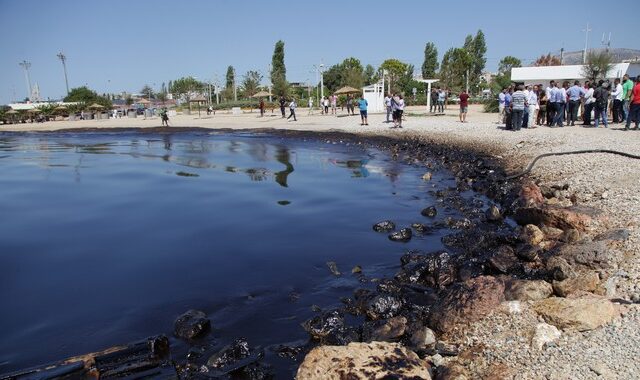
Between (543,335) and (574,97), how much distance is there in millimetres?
17588

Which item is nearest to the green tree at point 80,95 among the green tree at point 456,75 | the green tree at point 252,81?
the green tree at point 252,81

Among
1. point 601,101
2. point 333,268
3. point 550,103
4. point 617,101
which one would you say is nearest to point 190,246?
point 333,268

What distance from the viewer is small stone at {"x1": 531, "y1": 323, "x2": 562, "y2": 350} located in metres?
4.39

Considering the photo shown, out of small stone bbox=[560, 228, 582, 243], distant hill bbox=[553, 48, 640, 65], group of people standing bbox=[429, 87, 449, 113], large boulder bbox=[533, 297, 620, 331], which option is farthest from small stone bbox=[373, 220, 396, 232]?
distant hill bbox=[553, 48, 640, 65]

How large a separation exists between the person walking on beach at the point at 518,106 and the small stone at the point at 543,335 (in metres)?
15.7

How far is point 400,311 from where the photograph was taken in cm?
604

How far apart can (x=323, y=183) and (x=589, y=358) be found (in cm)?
1125

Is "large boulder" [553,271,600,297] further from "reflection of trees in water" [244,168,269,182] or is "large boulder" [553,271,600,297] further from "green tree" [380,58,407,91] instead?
"green tree" [380,58,407,91]

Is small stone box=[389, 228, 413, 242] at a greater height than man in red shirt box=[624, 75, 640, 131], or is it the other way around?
man in red shirt box=[624, 75, 640, 131]

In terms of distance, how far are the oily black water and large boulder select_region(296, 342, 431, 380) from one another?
1.20 metres

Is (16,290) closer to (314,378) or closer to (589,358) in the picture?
(314,378)

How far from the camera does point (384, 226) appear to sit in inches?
387

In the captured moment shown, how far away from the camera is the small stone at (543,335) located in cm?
439

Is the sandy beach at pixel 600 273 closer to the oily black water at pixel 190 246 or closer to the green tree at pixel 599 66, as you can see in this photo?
the oily black water at pixel 190 246
